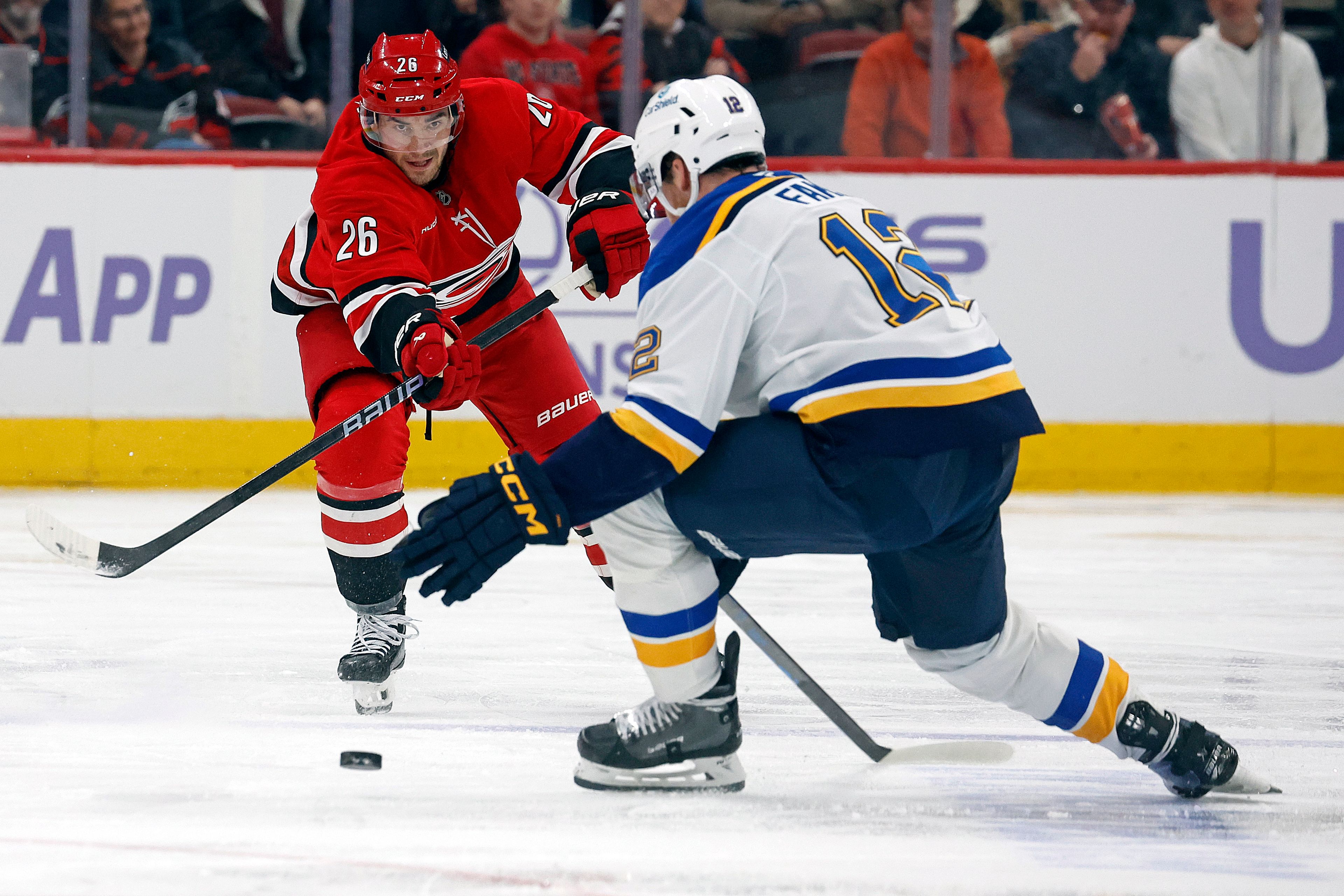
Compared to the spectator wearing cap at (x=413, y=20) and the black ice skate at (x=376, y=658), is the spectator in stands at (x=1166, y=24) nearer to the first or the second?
the spectator wearing cap at (x=413, y=20)

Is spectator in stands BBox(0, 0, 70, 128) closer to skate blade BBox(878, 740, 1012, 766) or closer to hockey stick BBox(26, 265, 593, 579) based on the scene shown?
hockey stick BBox(26, 265, 593, 579)

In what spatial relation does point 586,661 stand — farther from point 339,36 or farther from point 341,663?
point 339,36

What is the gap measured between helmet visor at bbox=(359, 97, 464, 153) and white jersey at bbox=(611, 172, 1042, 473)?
0.71m

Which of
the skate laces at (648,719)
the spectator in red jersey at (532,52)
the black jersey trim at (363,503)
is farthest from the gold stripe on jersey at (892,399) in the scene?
the spectator in red jersey at (532,52)

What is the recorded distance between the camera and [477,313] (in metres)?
2.69

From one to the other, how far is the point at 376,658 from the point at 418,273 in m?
0.61

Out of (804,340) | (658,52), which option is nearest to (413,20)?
(658,52)

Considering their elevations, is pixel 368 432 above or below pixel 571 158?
below

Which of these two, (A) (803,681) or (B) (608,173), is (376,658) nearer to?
(A) (803,681)

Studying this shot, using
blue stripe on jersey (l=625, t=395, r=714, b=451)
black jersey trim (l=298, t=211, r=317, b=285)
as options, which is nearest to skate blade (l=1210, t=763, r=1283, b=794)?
blue stripe on jersey (l=625, t=395, r=714, b=451)

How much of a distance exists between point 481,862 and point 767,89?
12.8 ft

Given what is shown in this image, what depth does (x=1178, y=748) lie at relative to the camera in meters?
1.86

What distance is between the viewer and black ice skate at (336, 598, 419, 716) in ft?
7.63

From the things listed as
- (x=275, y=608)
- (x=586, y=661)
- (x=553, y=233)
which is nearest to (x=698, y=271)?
(x=586, y=661)
